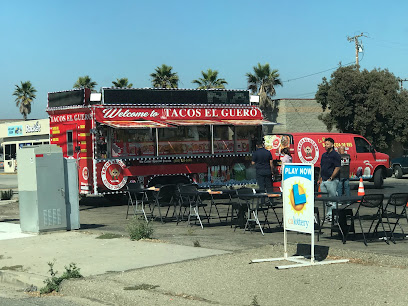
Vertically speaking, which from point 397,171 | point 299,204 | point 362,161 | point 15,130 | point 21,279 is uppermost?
point 15,130

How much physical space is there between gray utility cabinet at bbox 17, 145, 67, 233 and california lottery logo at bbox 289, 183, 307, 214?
19.9 feet

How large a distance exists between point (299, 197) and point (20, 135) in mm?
56376

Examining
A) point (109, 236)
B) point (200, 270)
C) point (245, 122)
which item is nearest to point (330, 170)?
point (109, 236)

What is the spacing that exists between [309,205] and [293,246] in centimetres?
145

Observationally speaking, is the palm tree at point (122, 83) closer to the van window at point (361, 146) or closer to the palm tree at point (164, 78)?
the palm tree at point (164, 78)

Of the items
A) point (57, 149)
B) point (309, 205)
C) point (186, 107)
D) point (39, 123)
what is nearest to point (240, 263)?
point (309, 205)

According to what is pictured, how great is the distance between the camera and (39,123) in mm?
58938

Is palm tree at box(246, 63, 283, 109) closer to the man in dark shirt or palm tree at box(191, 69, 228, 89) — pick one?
palm tree at box(191, 69, 228, 89)

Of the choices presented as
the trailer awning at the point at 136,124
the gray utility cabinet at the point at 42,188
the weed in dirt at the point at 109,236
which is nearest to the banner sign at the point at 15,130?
the trailer awning at the point at 136,124

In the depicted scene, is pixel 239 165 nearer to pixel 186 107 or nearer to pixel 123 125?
pixel 186 107

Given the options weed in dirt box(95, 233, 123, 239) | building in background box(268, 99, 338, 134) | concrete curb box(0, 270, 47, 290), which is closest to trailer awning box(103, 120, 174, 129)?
weed in dirt box(95, 233, 123, 239)

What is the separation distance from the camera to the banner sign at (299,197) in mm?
9141

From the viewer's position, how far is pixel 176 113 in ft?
68.4

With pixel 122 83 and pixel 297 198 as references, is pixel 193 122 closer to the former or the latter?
pixel 297 198
